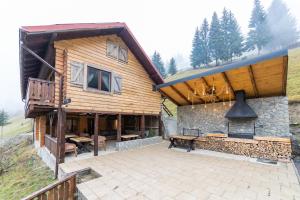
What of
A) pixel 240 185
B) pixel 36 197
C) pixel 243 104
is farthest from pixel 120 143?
pixel 243 104

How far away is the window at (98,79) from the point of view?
302 inches

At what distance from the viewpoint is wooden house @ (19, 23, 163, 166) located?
6.12 metres

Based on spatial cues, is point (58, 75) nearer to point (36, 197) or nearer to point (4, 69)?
point (36, 197)

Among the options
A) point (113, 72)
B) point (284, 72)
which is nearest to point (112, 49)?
point (113, 72)

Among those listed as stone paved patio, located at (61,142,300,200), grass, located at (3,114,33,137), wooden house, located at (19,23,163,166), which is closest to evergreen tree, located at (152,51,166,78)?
grass, located at (3,114,33,137)

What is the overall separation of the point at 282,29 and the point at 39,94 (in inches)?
1843

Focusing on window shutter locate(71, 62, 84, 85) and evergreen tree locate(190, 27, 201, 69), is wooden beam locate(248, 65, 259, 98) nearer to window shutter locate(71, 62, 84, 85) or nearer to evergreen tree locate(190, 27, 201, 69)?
window shutter locate(71, 62, 84, 85)

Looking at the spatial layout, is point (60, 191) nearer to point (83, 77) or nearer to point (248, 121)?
point (83, 77)

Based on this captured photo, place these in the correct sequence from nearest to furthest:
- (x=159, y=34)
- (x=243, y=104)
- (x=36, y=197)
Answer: (x=36, y=197), (x=243, y=104), (x=159, y=34)

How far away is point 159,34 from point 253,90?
143004 millimetres

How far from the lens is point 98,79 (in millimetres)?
8023

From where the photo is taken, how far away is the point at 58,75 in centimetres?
655

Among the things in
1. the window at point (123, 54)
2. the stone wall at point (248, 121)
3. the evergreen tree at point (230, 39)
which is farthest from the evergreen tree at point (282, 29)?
the window at point (123, 54)

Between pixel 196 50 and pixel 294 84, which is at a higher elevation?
pixel 196 50
